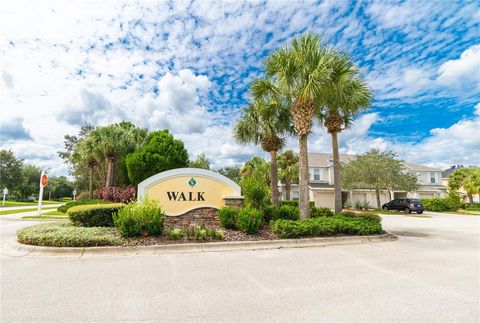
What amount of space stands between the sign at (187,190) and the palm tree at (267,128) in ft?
14.7

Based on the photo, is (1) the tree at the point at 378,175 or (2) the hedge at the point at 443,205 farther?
(2) the hedge at the point at 443,205

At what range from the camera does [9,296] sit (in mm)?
4078

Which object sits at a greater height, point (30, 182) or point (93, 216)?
point (30, 182)

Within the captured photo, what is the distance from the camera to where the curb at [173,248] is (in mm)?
6680

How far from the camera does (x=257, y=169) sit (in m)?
28.7

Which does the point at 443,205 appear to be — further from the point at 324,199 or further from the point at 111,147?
the point at 111,147

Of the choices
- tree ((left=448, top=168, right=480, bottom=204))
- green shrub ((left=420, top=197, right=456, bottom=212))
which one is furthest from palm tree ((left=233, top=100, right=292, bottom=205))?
tree ((left=448, top=168, right=480, bottom=204))

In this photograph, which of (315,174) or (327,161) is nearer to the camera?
(315,174)

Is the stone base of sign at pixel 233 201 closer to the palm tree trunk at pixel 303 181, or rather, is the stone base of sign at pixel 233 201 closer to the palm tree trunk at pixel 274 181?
the palm tree trunk at pixel 303 181

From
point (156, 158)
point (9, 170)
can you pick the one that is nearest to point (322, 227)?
point (156, 158)

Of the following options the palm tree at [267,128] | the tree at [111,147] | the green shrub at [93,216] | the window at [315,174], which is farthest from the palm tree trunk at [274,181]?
the window at [315,174]

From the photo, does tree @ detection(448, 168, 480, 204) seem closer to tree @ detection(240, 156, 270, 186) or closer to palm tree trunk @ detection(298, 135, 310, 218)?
tree @ detection(240, 156, 270, 186)

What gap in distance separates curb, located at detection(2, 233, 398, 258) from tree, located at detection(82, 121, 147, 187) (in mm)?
12661

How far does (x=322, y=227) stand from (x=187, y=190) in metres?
5.52
